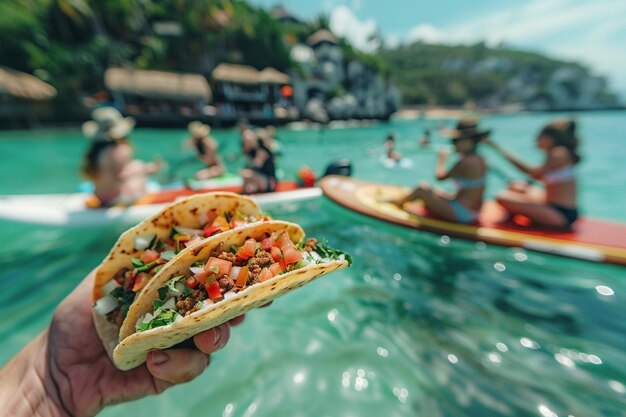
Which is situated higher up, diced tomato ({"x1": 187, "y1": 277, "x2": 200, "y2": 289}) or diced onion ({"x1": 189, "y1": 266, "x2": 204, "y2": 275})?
diced onion ({"x1": 189, "y1": 266, "x2": 204, "y2": 275})

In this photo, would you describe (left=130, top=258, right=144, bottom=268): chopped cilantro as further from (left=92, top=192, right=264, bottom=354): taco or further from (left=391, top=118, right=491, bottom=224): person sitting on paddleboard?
(left=391, top=118, right=491, bottom=224): person sitting on paddleboard

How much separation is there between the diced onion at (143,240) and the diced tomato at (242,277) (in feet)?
2.32

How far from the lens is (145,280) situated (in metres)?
1.69

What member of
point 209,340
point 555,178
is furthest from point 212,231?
point 555,178

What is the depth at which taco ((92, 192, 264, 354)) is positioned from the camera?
175 cm

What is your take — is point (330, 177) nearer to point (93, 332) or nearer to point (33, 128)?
point (93, 332)

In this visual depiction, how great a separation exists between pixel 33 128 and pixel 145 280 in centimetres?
3313

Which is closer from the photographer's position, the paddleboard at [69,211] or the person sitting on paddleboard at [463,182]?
the person sitting on paddleboard at [463,182]

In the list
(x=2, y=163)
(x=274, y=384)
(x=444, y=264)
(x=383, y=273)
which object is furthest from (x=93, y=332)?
(x=2, y=163)

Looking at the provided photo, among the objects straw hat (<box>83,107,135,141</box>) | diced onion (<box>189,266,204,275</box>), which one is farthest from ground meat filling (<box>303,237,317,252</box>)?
straw hat (<box>83,107,135,141</box>)

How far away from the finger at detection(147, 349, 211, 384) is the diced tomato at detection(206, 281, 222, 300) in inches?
23.5

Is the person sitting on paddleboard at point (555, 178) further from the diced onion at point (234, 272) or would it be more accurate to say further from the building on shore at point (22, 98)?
the building on shore at point (22, 98)

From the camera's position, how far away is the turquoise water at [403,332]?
281 centimetres

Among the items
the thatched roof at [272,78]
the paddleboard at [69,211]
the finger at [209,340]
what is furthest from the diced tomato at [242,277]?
the thatched roof at [272,78]
